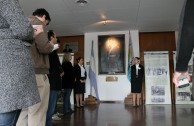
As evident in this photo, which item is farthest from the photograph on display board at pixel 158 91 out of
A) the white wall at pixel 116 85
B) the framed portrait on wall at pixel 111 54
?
the framed portrait on wall at pixel 111 54

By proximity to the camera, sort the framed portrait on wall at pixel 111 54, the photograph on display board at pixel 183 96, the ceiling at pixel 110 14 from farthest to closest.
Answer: the framed portrait on wall at pixel 111 54 → the photograph on display board at pixel 183 96 → the ceiling at pixel 110 14

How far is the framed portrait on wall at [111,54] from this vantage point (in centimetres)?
813

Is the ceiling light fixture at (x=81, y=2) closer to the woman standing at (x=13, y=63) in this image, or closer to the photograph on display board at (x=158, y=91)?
the photograph on display board at (x=158, y=91)

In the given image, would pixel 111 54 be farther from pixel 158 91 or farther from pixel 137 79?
pixel 158 91

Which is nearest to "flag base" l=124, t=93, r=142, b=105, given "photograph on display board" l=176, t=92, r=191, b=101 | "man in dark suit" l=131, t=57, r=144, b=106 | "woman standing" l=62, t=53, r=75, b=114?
"man in dark suit" l=131, t=57, r=144, b=106

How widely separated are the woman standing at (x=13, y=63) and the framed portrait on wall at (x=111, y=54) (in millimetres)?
6923

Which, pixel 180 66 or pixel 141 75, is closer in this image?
pixel 180 66

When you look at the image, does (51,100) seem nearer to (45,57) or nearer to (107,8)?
(45,57)

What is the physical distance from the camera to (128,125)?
382 cm

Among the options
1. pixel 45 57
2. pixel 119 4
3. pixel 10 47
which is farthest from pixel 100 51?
pixel 10 47

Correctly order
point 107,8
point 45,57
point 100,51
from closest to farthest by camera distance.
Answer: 1. point 45,57
2. point 107,8
3. point 100,51

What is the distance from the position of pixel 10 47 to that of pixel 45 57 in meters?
1.20

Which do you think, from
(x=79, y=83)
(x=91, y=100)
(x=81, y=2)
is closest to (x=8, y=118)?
(x=81, y=2)

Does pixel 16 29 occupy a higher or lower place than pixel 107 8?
lower
